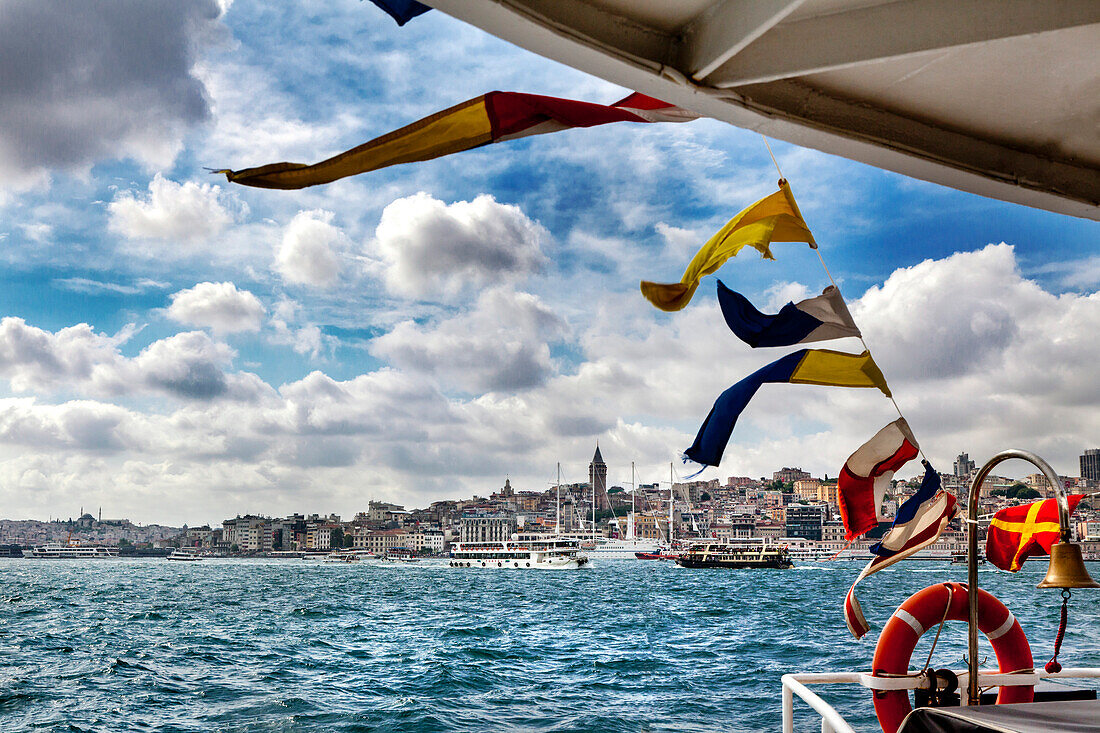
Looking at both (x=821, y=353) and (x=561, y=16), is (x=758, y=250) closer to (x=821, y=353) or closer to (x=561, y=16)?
(x=821, y=353)

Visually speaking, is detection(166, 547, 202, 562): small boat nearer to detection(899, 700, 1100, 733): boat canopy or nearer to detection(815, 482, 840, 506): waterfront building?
detection(815, 482, 840, 506): waterfront building

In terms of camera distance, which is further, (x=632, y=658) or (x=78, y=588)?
(x=78, y=588)

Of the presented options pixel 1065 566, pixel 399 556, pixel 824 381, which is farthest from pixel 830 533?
pixel 1065 566

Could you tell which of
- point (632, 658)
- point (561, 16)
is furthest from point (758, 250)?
point (632, 658)

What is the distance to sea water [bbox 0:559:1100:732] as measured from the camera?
13.1 metres

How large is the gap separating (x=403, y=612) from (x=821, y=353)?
34.1m

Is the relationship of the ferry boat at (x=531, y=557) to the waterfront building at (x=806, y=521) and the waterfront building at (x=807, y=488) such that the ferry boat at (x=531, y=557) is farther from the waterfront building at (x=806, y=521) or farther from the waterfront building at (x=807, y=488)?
the waterfront building at (x=807, y=488)

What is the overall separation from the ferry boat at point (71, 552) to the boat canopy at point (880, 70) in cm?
14072

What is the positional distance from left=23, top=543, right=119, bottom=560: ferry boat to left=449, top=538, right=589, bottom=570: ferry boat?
7710cm

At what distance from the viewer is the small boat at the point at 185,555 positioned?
118688mm

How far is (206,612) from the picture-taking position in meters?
36.9

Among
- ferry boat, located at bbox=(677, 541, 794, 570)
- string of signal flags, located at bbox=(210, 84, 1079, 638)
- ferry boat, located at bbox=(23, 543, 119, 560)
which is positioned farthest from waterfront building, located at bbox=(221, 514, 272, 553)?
string of signal flags, located at bbox=(210, 84, 1079, 638)

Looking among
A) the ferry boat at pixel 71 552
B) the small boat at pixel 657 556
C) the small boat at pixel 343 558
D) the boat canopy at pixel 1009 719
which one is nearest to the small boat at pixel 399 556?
the small boat at pixel 343 558

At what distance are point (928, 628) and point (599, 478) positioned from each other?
5276 inches
